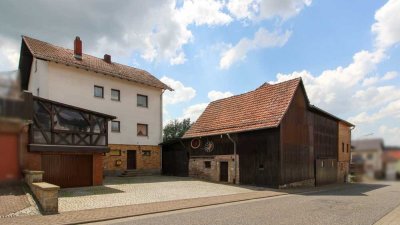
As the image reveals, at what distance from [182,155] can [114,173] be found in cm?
677

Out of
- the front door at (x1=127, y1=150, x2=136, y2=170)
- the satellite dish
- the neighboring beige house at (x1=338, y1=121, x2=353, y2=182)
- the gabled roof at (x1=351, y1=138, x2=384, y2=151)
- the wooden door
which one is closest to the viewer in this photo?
the wooden door

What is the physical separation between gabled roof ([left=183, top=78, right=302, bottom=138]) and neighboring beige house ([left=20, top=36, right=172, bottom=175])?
437 cm

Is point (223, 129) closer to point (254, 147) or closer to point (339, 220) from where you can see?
point (254, 147)

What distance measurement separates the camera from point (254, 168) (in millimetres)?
27297

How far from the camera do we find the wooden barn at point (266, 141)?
2681 centimetres

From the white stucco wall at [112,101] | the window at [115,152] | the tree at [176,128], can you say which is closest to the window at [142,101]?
the white stucco wall at [112,101]

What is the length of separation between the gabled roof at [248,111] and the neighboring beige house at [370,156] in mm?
23454

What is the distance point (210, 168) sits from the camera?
102ft

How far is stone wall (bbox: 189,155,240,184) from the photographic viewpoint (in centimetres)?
2909

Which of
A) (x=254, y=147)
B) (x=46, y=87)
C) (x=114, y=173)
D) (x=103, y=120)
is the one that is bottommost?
(x=114, y=173)

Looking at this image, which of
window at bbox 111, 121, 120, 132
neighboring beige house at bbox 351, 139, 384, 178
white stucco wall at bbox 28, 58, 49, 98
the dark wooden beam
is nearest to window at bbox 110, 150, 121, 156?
window at bbox 111, 121, 120, 132

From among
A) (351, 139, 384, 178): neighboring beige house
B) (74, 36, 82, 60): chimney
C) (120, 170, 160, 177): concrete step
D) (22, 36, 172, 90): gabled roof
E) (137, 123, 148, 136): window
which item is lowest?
(120, 170, 160, 177): concrete step

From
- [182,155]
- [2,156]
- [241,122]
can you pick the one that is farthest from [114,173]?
[2,156]

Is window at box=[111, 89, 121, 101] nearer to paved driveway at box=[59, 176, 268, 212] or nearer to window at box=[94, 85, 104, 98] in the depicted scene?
window at box=[94, 85, 104, 98]
